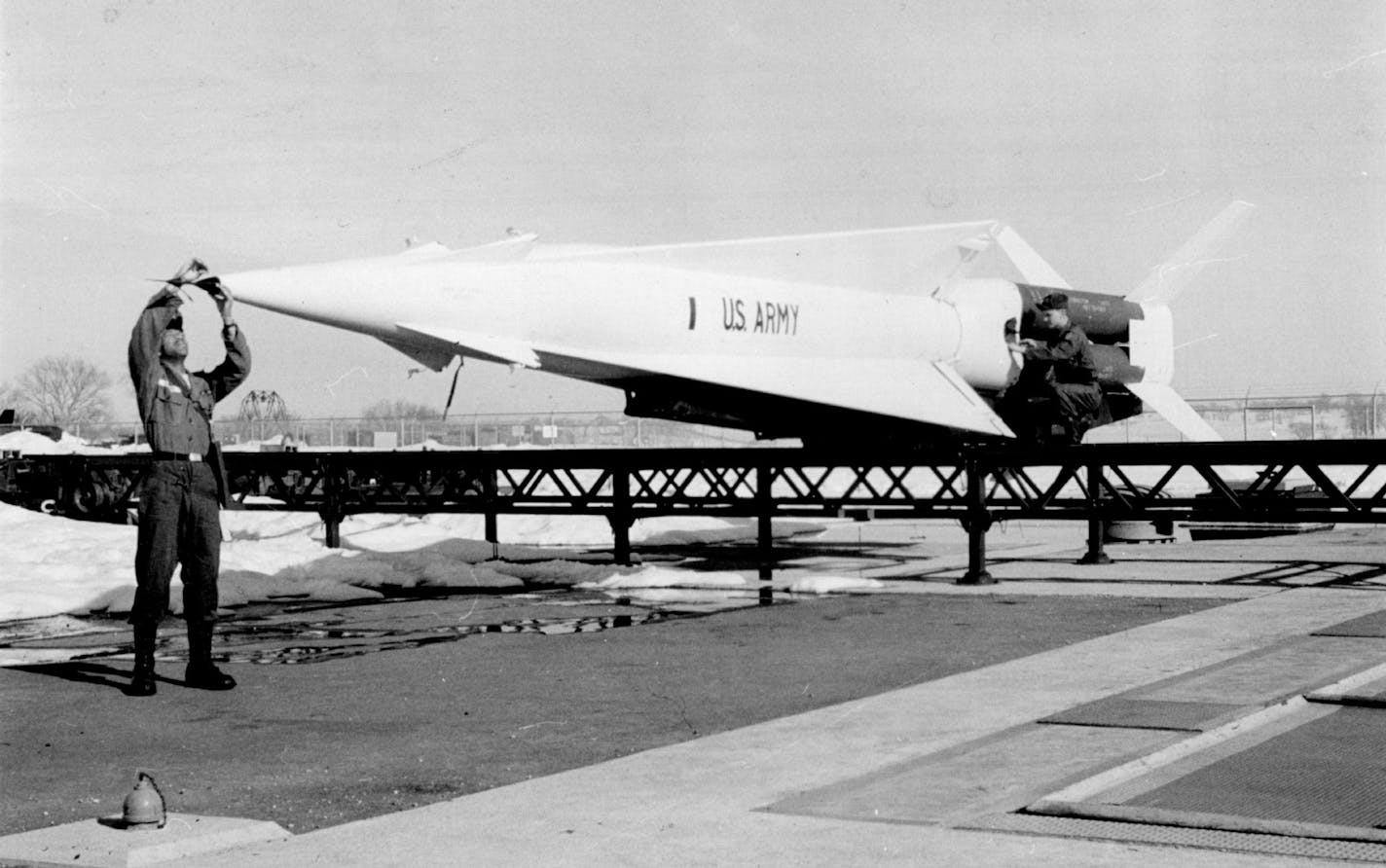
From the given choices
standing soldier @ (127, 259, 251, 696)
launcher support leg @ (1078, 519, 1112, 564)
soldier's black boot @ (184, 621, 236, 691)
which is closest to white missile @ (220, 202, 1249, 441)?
launcher support leg @ (1078, 519, 1112, 564)

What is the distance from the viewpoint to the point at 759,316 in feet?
54.2

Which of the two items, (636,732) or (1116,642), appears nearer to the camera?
(636,732)

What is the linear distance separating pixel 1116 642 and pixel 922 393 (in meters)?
8.24

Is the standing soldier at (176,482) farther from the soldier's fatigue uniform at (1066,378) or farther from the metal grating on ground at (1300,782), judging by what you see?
A: the soldier's fatigue uniform at (1066,378)

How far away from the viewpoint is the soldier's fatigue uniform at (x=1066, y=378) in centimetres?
2012

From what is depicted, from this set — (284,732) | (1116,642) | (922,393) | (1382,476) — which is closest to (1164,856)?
(284,732)

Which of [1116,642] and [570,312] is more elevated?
[570,312]

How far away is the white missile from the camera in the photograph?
1319 centimetres

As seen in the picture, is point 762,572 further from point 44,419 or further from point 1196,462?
point 44,419

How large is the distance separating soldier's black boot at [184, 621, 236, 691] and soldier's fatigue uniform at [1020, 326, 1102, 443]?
13542 millimetres

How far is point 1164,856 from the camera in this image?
4.55 metres

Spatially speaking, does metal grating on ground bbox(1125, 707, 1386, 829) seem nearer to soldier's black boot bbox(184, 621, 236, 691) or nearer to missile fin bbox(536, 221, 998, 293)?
soldier's black boot bbox(184, 621, 236, 691)

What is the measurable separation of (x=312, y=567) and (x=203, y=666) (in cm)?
775

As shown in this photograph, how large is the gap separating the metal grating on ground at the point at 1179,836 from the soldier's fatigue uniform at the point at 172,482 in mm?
4853
